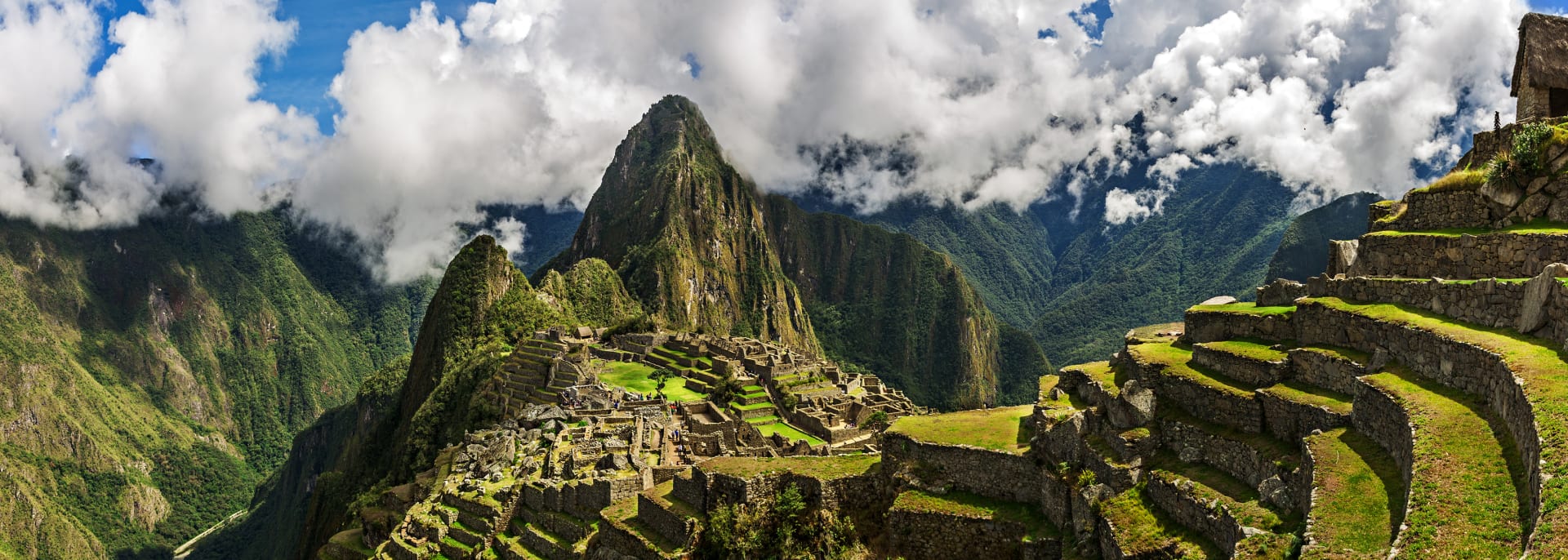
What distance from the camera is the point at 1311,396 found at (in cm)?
1445

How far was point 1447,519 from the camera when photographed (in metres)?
9.27

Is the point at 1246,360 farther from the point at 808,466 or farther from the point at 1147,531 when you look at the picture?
the point at 808,466

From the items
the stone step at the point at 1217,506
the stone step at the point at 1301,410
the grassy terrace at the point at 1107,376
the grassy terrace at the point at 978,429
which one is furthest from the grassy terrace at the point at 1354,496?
the grassy terrace at the point at 978,429

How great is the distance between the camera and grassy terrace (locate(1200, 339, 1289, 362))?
16.0 m

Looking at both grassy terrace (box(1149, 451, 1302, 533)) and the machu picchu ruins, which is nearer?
the machu picchu ruins

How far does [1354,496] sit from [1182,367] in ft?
21.3

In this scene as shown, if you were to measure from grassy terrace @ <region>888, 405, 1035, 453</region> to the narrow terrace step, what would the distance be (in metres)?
2.97

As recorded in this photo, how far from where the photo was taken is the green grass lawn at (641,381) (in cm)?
6419

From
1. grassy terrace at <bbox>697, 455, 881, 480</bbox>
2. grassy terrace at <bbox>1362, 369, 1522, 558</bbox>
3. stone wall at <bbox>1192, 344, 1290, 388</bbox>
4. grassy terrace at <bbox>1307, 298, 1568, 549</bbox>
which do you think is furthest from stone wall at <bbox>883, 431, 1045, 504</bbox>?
grassy terrace at <bbox>1362, 369, 1522, 558</bbox>

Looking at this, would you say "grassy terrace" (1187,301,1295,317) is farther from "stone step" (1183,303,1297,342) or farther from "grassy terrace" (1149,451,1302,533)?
Result: "grassy terrace" (1149,451,1302,533)

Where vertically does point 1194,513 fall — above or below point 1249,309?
below

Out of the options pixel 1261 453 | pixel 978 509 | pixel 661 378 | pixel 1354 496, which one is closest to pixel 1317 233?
pixel 661 378

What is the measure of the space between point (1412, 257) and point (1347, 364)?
5.25 metres

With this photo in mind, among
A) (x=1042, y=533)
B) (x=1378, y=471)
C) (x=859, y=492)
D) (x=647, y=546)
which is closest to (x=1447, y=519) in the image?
(x=1378, y=471)
